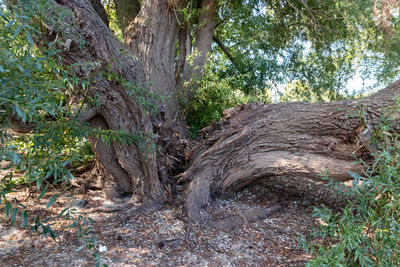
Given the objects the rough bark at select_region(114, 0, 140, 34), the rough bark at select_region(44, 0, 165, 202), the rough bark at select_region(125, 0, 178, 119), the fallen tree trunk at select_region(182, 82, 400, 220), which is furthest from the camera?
the rough bark at select_region(114, 0, 140, 34)

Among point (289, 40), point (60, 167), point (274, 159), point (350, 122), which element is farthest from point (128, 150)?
point (289, 40)

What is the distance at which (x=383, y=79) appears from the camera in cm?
605

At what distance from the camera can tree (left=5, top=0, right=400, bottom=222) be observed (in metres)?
3.45

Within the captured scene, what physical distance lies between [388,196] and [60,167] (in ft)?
8.08

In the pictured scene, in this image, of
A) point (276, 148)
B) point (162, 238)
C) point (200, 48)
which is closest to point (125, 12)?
point (200, 48)

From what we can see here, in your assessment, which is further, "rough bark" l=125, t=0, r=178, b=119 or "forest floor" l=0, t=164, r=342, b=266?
"rough bark" l=125, t=0, r=178, b=119

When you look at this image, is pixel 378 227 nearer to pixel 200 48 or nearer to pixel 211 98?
pixel 211 98

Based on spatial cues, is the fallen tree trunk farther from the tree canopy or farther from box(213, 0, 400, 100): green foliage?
box(213, 0, 400, 100): green foliage

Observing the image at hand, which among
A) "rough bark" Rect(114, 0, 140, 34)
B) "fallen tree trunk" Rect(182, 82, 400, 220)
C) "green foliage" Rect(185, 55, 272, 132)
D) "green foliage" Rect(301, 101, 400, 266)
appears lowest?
"green foliage" Rect(301, 101, 400, 266)

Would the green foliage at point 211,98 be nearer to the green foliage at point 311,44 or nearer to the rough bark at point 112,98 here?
the green foliage at point 311,44

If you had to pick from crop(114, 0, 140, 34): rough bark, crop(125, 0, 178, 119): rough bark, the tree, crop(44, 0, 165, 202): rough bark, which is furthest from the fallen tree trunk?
crop(114, 0, 140, 34): rough bark

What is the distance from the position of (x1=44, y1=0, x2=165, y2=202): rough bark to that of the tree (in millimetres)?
→ 12

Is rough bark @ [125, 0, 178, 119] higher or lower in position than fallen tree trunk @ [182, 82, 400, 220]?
higher

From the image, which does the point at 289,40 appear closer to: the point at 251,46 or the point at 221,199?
the point at 251,46
